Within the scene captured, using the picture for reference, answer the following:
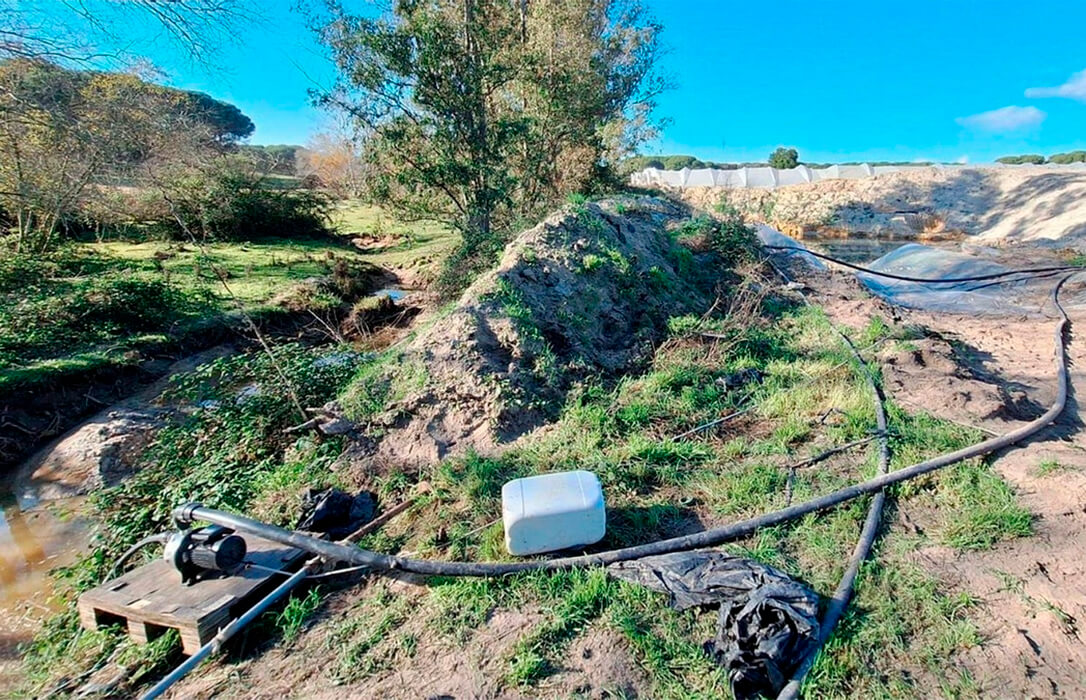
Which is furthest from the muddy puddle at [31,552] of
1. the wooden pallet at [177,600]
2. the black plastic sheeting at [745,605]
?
the black plastic sheeting at [745,605]

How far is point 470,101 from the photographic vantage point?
797 cm

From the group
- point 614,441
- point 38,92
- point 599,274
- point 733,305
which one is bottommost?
point 614,441

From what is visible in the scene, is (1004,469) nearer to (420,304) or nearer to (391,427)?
(391,427)

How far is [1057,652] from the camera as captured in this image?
1.90 metres

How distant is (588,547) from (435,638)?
2.60ft

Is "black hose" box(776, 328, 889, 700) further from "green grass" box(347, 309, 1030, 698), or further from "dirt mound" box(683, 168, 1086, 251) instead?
"dirt mound" box(683, 168, 1086, 251)

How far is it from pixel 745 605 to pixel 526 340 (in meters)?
2.59

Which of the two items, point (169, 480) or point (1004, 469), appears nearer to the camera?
point (1004, 469)

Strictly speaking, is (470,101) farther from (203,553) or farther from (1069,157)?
(1069,157)

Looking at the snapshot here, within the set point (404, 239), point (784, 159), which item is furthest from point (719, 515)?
point (784, 159)

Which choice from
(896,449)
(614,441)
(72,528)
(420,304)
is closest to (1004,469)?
(896,449)

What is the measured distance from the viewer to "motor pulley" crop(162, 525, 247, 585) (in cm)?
226

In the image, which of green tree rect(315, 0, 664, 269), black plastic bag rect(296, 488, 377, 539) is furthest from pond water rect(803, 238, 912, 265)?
black plastic bag rect(296, 488, 377, 539)

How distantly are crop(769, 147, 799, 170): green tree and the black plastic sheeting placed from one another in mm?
31483
